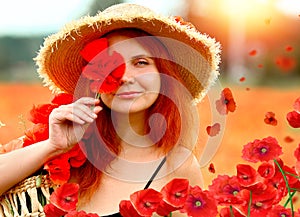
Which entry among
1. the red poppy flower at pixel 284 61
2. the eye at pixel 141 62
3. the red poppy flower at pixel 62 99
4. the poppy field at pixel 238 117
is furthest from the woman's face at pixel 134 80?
the poppy field at pixel 238 117

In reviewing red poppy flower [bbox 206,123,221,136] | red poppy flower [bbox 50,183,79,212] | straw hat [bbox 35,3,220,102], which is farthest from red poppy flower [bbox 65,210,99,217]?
straw hat [bbox 35,3,220,102]

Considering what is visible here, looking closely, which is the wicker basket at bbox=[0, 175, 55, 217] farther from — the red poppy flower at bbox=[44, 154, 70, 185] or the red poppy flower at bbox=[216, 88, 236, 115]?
the red poppy flower at bbox=[216, 88, 236, 115]

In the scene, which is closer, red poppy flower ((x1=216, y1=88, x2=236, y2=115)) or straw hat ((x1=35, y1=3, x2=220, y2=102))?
red poppy flower ((x1=216, y1=88, x2=236, y2=115))

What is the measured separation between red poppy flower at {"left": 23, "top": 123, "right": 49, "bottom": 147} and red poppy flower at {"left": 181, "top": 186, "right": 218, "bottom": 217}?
19.3 inches

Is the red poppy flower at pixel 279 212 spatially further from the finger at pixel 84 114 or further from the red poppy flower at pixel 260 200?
the finger at pixel 84 114

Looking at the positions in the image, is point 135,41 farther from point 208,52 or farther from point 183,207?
point 183,207

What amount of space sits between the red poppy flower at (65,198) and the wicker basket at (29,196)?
305mm

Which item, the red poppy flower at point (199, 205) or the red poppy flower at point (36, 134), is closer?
the red poppy flower at point (199, 205)

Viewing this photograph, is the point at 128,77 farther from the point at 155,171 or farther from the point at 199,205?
the point at 199,205

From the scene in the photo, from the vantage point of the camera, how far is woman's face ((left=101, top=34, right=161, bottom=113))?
1660mm

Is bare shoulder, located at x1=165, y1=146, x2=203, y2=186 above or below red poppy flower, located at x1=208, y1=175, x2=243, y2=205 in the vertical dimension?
below

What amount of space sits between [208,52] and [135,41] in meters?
0.22

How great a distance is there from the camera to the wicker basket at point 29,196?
1730 mm

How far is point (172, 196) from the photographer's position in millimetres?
1350
